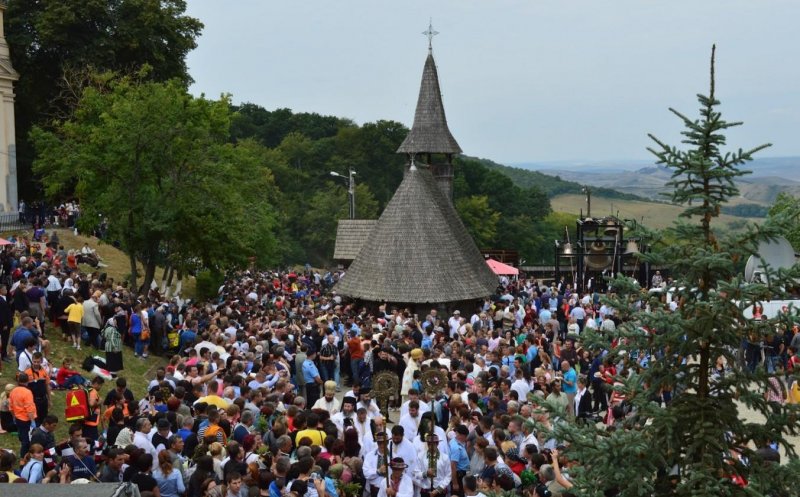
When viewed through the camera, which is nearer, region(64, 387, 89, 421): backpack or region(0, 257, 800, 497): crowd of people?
region(0, 257, 800, 497): crowd of people

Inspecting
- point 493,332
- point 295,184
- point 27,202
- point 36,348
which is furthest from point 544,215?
point 36,348

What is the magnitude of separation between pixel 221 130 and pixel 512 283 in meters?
13.1

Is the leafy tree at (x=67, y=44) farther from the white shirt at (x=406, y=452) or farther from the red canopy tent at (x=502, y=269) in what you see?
the white shirt at (x=406, y=452)

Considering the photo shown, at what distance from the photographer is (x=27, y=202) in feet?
153

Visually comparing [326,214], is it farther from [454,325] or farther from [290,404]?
[290,404]

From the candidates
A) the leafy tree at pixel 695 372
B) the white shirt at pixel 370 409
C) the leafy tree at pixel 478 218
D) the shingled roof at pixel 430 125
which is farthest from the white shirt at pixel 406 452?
the leafy tree at pixel 478 218

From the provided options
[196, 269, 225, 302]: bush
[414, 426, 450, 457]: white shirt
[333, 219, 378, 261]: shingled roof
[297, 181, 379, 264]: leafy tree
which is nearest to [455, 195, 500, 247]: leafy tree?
[297, 181, 379, 264]: leafy tree

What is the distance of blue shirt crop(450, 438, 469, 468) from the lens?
40.1 ft

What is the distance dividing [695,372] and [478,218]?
75.3 meters

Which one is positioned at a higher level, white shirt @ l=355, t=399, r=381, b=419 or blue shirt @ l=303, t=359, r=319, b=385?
white shirt @ l=355, t=399, r=381, b=419

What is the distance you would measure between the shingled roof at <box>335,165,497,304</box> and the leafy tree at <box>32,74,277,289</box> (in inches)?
174

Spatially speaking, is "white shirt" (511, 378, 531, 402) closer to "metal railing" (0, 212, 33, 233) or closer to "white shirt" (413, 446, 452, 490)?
"white shirt" (413, 446, 452, 490)

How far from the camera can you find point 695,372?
24.2 feet

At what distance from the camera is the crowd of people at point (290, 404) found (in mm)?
10594
